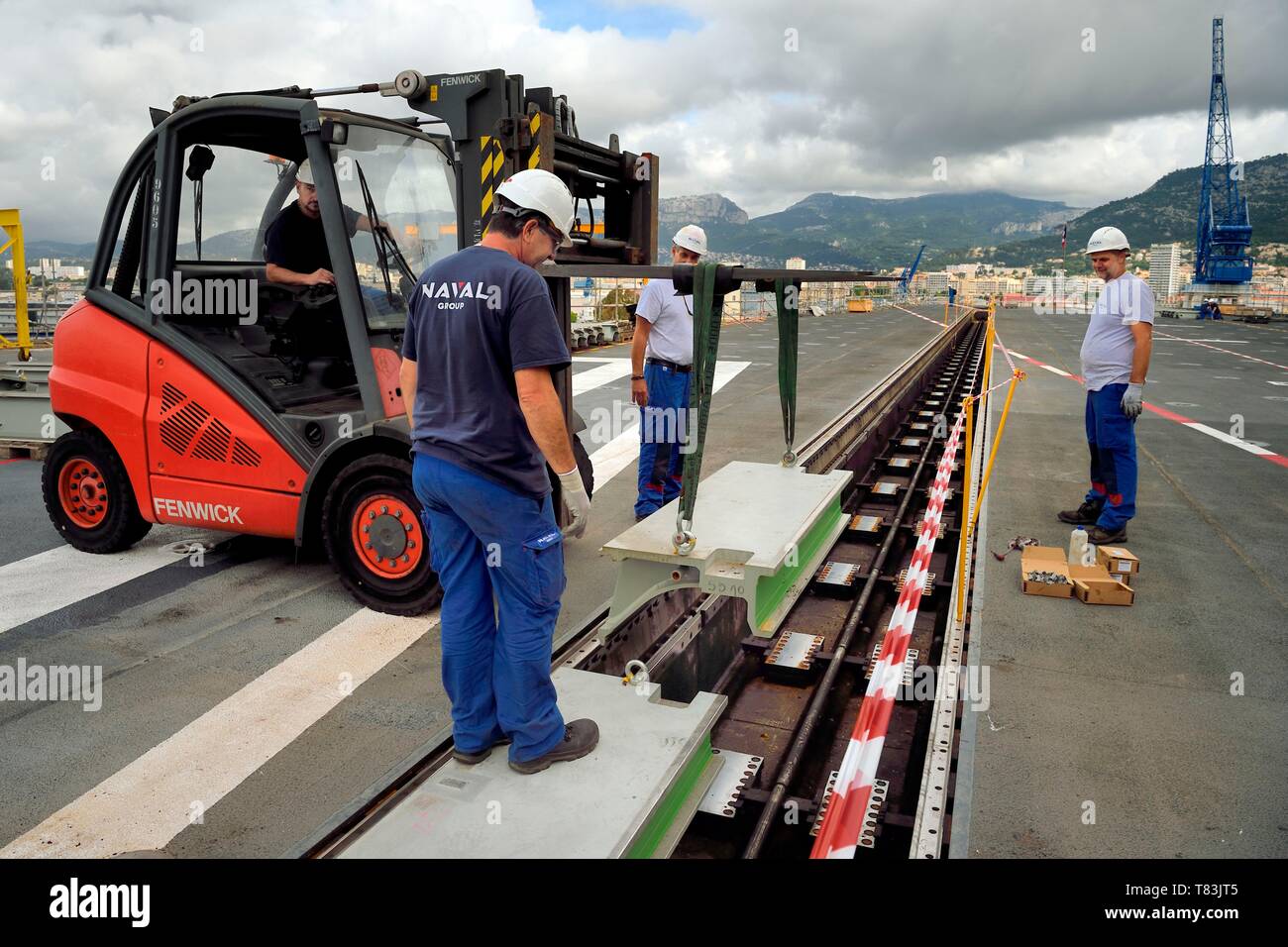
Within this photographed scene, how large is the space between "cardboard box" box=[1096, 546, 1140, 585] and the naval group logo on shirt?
468cm

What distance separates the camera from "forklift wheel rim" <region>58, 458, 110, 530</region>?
6.12 meters

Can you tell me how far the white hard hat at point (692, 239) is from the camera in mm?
6160

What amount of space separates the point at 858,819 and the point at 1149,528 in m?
5.71

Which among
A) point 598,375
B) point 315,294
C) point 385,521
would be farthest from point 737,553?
point 598,375

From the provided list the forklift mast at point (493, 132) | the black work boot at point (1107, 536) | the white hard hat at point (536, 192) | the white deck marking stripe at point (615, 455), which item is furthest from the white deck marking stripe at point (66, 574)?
the black work boot at point (1107, 536)

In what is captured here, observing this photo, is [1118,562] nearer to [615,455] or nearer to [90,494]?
[615,455]

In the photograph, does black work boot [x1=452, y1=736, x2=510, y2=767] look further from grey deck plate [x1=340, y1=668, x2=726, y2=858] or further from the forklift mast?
the forklift mast

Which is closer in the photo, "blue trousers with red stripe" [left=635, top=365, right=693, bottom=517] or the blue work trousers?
the blue work trousers

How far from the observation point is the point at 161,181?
17.8 ft

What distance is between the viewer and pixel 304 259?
225 inches

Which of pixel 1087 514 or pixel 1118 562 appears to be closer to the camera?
pixel 1118 562

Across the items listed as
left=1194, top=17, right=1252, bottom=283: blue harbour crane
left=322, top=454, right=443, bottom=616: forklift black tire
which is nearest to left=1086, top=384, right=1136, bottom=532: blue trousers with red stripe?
left=322, top=454, right=443, bottom=616: forklift black tire

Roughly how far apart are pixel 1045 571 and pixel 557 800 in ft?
13.1
